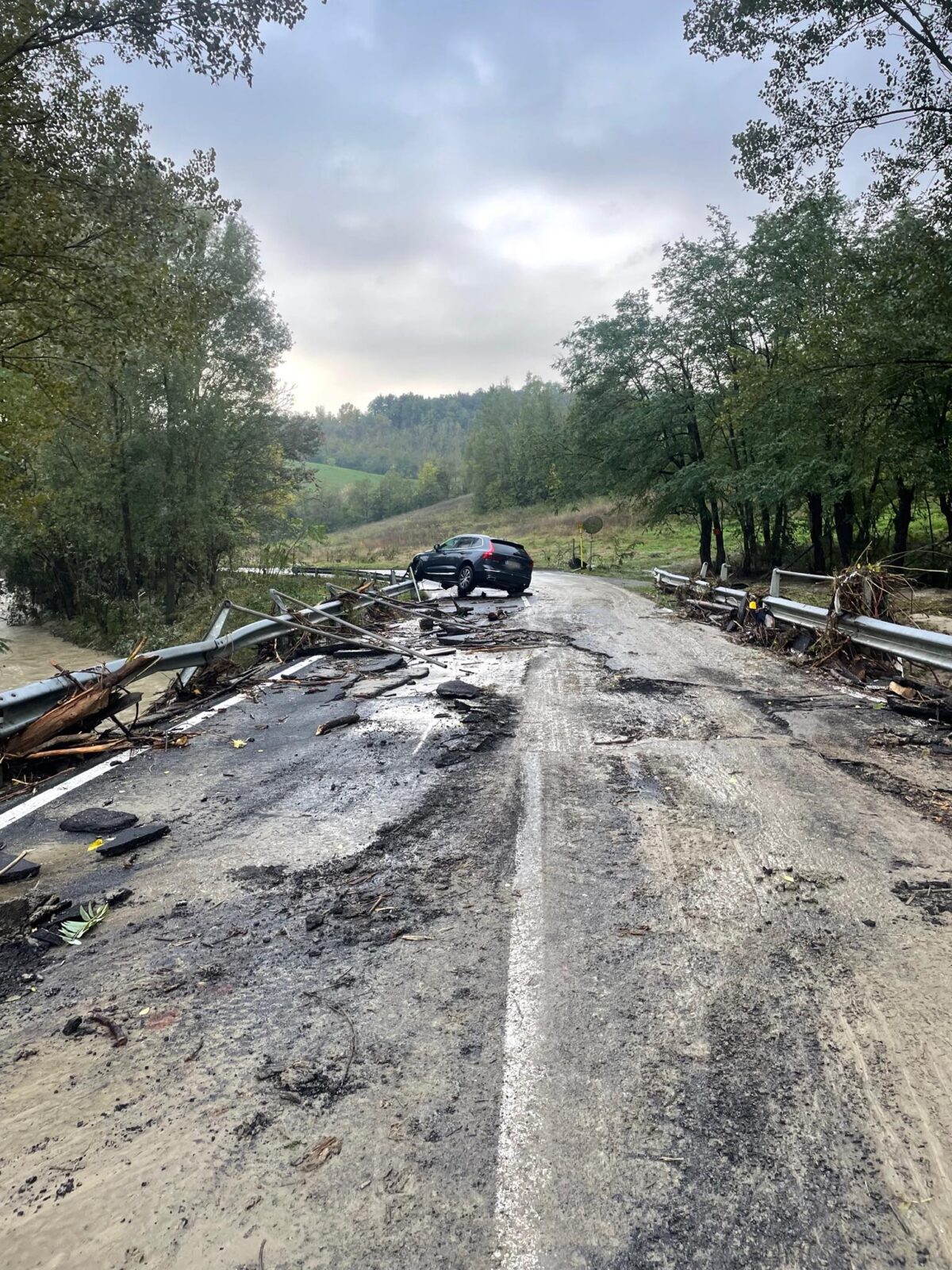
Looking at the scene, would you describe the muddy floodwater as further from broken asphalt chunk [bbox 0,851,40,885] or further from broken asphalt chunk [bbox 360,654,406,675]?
broken asphalt chunk [bbox 0,851,40,885]

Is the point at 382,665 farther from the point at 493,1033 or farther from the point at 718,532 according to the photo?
the point at 718,532

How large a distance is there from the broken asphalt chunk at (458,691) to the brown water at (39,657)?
346 inches

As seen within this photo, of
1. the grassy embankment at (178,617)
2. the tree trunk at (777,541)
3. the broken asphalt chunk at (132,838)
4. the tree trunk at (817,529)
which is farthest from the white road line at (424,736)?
the tree trunk at (777,541)

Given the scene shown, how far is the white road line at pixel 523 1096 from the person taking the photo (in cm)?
162

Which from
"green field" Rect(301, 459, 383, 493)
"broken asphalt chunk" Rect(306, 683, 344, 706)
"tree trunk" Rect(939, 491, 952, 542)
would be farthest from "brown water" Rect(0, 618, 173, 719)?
"green field" Rect(301, 459, 383, 493)

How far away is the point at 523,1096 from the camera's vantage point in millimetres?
2016

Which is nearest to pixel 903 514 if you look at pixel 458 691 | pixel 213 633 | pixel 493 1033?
pixel 458 691

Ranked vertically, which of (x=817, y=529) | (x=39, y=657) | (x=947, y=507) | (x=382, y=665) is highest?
(x=947, y=507)

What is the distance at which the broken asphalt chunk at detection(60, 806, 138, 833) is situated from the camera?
394 cm

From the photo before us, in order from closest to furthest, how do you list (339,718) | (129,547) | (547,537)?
1. (339,718)
2. (129,547)
3. (547,537)

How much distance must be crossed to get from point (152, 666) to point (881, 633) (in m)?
7.53

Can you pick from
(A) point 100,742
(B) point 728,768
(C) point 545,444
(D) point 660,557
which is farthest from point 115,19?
(D) point 660,557

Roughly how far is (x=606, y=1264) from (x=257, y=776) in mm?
3867

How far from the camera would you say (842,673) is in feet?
26.4
